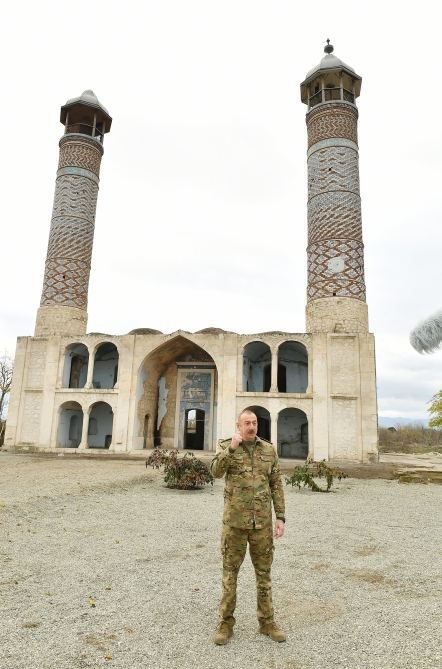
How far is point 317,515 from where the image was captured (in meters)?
7.09

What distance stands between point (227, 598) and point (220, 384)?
15810mm

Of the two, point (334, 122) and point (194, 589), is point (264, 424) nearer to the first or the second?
point (334, 122)

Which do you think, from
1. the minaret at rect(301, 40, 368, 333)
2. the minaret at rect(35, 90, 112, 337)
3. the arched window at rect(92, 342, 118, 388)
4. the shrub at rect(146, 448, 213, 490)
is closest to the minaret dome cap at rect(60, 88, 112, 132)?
the minaret at rect(35, 90, 112, 337)

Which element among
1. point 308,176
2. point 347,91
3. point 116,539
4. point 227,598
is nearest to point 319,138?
point 308,176

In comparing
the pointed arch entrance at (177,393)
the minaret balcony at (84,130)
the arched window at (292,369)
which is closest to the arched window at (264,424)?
the arched window at (292,369)

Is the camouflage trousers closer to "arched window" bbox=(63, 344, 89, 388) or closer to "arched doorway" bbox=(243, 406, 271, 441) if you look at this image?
"arched doorway" bbox=(243, 406, 271, 441)

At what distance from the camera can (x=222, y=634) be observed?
279 centimetres

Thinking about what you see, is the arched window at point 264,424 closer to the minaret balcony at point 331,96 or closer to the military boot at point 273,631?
the minaret balcony at point 331,96

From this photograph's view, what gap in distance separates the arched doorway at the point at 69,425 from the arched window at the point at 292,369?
9.50 meters

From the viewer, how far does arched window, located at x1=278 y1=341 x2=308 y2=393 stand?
69.5ft

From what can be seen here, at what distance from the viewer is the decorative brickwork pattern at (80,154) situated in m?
23.2

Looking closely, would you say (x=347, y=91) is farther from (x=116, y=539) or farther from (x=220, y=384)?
(x=116, y=539)

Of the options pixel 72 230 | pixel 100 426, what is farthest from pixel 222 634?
pixel 72 230

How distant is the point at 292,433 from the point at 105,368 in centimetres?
976
